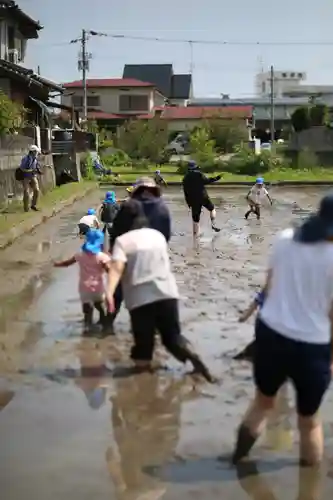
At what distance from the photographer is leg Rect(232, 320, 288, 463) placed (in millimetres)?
4895

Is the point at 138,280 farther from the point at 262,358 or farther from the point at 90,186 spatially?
the point at 90,186

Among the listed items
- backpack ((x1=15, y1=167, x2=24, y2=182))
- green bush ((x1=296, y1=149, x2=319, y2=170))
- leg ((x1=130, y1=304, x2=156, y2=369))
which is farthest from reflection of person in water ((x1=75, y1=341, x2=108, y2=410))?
green bush ((x1=296, y1=149, x2=319, y2=170))

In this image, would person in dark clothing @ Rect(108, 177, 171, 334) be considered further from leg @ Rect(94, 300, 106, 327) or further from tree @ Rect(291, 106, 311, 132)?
tree @ Rect(291, 106, 311, 132)

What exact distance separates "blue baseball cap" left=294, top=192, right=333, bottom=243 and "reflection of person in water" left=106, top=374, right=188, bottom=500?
5.36ft

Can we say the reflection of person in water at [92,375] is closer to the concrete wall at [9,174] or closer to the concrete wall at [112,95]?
the concrete wall at [9,174]

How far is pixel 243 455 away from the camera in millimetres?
5371

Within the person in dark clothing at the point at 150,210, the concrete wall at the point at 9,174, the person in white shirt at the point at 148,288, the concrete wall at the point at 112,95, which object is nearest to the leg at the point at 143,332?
the person in white shirt at the point at 148,288

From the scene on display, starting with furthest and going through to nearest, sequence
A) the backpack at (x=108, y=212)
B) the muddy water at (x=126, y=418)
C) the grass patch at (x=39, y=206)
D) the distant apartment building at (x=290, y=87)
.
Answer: the distant apartment building at (x=290, y=87), the grass patch at (x=39, y=206), the backpack at (x=108, y=212), the muddy water at (x=126, y=418)

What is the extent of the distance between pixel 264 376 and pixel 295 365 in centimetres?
21

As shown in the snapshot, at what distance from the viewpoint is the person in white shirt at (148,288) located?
660 cm

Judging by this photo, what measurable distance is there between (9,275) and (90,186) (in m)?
22.1

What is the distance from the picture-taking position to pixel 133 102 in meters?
78.9

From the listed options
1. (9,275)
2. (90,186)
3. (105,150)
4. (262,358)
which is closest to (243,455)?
(262,358)

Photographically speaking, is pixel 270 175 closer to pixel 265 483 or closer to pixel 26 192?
pixel 26 192
